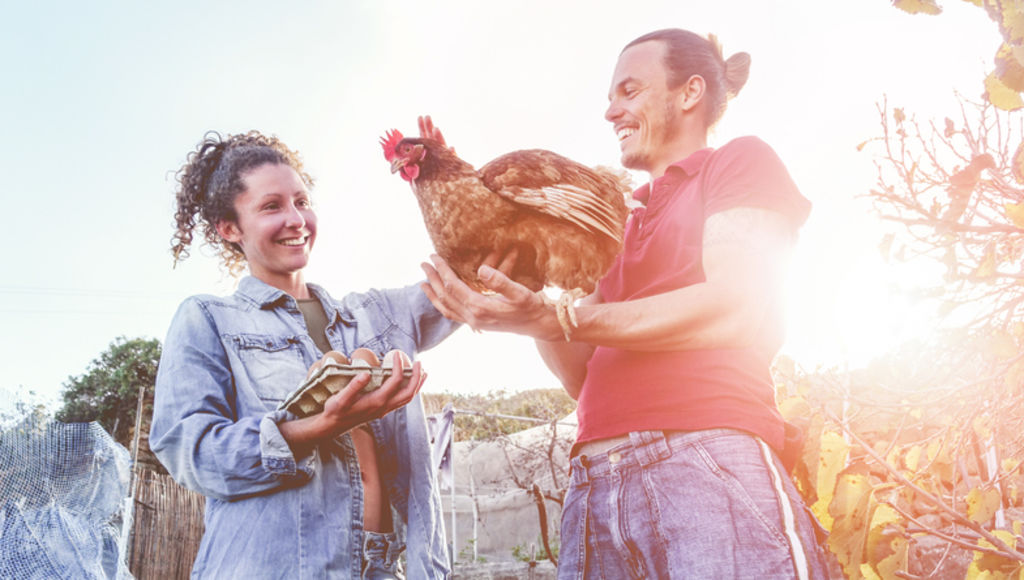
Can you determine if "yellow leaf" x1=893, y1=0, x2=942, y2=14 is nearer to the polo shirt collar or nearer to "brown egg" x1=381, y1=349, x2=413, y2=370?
the polo shirt collar

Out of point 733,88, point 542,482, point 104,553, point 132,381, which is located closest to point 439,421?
point 542,482

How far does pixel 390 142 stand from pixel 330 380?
0.91 m

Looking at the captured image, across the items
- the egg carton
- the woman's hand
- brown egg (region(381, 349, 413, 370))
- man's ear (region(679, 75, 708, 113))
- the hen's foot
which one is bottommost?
the woman's hand

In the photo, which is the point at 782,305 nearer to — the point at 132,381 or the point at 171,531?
the point at 171,531

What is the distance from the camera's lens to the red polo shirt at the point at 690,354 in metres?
1.59

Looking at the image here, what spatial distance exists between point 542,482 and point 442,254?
13669mm

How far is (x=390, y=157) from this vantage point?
7.06ft

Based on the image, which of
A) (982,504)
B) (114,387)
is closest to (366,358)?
(982,504)

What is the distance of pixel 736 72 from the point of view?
220 centimetres

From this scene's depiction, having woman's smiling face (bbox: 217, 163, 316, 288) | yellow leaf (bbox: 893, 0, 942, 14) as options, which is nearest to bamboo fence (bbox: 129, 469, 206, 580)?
woman's smiling face (bbox: 217, 163, 316, 288)

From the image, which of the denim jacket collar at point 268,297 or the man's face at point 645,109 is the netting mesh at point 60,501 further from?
the man's face at point 645,109

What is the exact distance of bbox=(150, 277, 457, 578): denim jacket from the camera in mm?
1905

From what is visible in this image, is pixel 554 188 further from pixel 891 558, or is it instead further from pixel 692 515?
pixel 891 558

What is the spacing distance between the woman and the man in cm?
55
